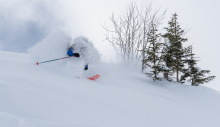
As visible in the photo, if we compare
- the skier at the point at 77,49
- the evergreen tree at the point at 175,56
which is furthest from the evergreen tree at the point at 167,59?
the skier at the point at 77,49

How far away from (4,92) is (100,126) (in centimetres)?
136

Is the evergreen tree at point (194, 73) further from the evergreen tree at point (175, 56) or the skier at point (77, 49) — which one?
the skier at point (77, 49)

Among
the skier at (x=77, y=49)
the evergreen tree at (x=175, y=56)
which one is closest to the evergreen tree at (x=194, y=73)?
the evergreen tree at (x=175, y=56)

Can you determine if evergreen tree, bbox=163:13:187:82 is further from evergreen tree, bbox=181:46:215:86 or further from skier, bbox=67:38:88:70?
skier, bbox=67:38:88:70

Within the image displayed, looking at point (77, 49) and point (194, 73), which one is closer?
point (77, 49)

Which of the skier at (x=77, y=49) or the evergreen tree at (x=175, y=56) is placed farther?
the evergreen tree at (x=175, y=56)

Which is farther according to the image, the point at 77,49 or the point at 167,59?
the point at 167,59

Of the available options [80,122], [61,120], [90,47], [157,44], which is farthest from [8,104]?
[157,44]

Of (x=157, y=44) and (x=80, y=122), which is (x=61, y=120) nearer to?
(x=80, y=122)

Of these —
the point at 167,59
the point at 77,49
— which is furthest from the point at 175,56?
the point at 77,49

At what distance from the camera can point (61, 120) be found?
1.57m

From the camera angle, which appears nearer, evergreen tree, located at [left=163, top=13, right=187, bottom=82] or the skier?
the skier

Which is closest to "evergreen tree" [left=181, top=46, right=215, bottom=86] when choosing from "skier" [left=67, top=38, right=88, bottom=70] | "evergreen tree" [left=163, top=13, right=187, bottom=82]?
"evergreen tree" [left=163, top=13, right=187, bottom=82]

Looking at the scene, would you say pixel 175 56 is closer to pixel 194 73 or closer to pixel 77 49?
pixel 194 73
